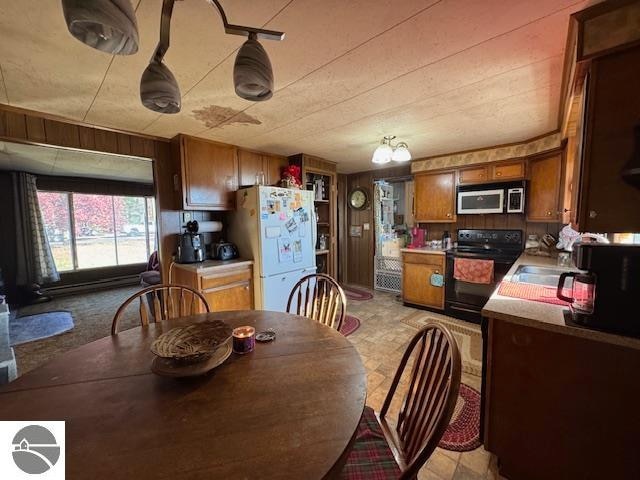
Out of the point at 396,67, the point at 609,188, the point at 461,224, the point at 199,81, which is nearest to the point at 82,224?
the point at 199,81

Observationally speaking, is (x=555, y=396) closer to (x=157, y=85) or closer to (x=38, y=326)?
(x=157, y=85)

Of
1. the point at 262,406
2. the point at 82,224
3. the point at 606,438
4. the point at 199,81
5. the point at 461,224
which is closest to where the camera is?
the point at 262,406

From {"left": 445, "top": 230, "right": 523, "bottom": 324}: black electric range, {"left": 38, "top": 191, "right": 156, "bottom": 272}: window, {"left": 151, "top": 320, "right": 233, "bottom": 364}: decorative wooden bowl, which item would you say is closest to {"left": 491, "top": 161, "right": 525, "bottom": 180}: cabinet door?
{"left": 445, "top": 230, "right": 523, "bottom": 324}: black electric range

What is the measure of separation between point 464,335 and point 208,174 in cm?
316

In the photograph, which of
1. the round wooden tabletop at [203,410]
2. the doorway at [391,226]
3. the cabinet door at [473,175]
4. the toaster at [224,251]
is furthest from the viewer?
the doorway at [391,226]

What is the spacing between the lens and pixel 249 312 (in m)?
1.55

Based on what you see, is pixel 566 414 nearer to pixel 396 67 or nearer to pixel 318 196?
pixel 396 67

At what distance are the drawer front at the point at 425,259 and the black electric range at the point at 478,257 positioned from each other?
0.35 ft

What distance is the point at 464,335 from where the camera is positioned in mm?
2818

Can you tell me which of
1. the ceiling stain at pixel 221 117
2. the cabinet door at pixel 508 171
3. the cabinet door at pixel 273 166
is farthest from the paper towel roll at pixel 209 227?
the cabinet door at pixel 508 171

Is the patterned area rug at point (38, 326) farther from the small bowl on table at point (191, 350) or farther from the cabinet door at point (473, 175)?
the cabinet door at point (473, 175)

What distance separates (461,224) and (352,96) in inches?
104

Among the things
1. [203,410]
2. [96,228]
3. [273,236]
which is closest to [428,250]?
[273,236]

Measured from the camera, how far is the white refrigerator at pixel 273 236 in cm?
278
